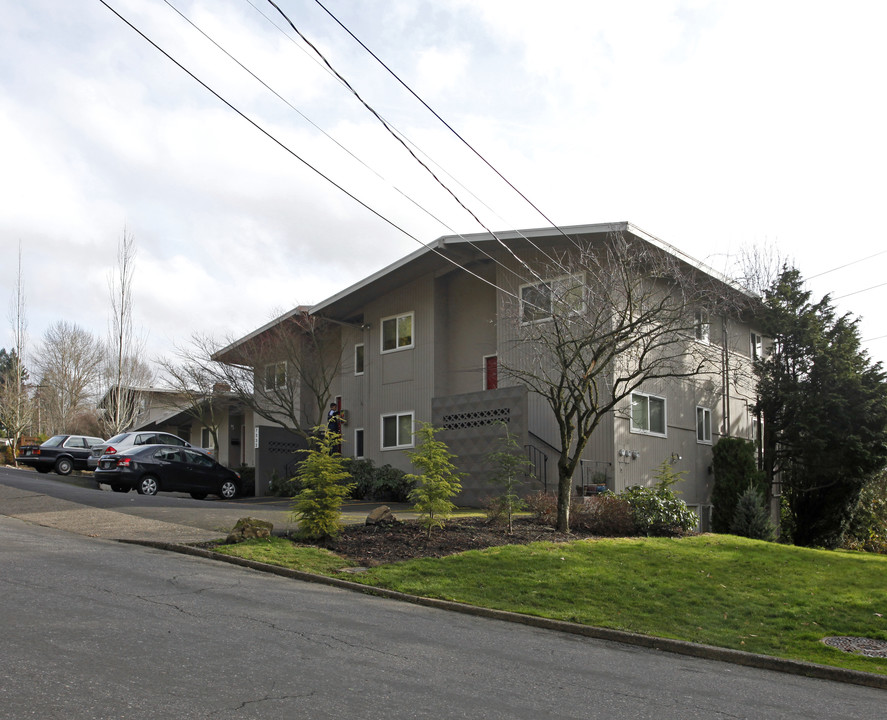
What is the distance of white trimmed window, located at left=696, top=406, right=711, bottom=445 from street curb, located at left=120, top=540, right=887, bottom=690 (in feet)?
52.8

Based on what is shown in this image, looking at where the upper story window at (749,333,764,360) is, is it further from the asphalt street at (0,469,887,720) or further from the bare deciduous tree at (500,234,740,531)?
the asphalt street at (0,469,887,720)

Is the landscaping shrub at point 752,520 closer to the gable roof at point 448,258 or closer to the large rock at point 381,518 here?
the gable roof at point 448,258

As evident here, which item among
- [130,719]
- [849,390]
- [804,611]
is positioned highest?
[849,390]

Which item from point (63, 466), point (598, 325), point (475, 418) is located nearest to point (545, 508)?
point (598, 325)

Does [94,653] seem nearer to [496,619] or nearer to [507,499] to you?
[496,619]

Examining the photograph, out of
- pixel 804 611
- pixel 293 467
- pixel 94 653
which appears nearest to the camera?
pixel 94 653

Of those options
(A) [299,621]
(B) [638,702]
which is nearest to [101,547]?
(A) [299,621]

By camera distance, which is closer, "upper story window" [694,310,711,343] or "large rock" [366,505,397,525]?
"large rock" [366,505,397,525]

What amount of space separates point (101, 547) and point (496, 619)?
6.19 metres

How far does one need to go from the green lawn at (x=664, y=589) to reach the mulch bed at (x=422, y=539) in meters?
0.49

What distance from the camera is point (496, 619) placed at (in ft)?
31.7

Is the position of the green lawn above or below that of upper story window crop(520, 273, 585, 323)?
below

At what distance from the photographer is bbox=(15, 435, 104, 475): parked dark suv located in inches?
1129

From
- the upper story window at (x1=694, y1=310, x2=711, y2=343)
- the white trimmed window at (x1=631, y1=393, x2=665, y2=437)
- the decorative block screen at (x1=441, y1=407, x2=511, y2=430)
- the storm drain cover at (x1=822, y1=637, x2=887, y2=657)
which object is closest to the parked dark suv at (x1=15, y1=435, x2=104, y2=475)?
the decorative block screen at (x1=441, y1=407, x2=511, y2=430)
